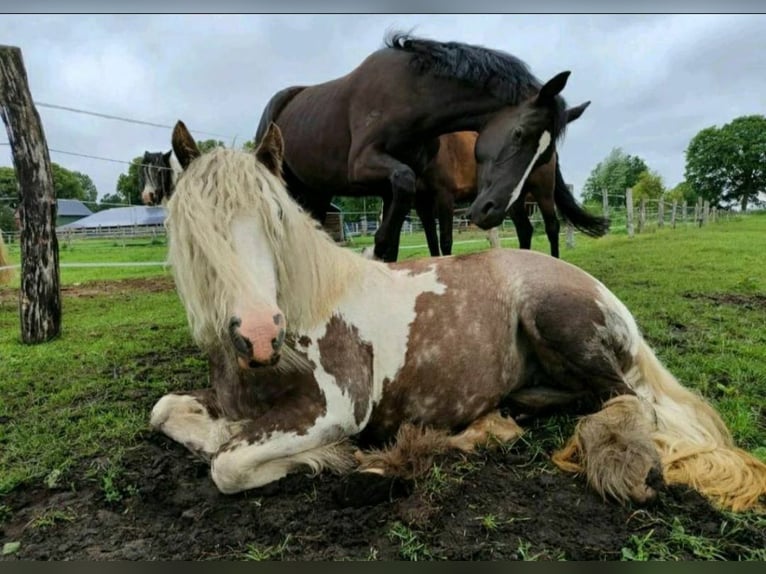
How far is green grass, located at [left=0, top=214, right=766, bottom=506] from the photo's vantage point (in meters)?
1.88

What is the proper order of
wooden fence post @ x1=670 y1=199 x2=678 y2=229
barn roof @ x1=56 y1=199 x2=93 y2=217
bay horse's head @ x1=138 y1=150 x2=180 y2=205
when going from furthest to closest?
1. wooden fence post @ x1=670 y1=199 x2=678 y2=229
2. barn roof @ x1=56 y1=199 x2=93 y2=217
3. bay horse's head @ x1=138 y1=150 x2=180 y2=205

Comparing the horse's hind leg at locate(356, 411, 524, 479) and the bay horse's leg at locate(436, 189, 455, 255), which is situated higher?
the bay horse's leg at locate(436, 189, 455, 255)

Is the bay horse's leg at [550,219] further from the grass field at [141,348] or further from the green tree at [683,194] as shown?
the green tree at [683,194]

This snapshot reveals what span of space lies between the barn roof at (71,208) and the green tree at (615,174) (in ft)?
9.82

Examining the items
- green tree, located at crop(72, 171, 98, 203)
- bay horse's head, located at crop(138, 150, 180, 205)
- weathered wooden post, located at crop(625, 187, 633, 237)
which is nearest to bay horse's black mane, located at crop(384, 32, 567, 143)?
weathered wooden post, located at crop(625, 187, 633, 237)

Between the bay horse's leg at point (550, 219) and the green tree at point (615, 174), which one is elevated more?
the green tree at point (615, 174)

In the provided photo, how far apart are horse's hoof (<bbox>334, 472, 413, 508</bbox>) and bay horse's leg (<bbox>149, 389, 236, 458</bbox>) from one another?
1.71 feet

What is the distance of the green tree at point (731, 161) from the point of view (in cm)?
203

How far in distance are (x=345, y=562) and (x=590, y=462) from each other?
836mm

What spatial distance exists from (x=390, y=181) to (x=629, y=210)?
2074 mm

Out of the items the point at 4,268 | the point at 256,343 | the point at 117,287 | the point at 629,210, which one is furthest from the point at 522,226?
the point at 4,268

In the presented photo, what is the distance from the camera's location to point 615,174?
2.78 m

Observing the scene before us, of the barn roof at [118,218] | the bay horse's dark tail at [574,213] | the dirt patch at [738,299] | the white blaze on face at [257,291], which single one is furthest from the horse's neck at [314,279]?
the bay horse's dark tail at [574,213]

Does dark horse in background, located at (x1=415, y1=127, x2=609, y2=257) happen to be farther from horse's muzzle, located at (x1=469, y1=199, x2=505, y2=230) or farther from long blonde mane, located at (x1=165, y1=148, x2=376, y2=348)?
long blonde mane, located at (x1=165, y1=148, x2=376, y2=348)
